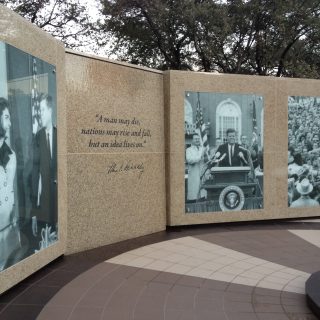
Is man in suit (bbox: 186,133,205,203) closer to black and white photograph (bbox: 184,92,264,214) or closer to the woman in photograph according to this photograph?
black and white photograph (bbox: 184,92,264,214)

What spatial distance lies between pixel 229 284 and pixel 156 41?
15.6m

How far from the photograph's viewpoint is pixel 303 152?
10.1m

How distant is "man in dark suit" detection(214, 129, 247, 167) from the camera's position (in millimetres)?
9297

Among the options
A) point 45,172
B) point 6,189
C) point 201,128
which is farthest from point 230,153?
point 6,189

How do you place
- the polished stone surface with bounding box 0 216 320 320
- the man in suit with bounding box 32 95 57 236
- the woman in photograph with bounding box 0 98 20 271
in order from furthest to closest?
the man in suit with bounding box 32 95 57 236, the woman in photograph with bounding box 0 98 20 271, the polished stone surface with bounding box 0 216 320 320

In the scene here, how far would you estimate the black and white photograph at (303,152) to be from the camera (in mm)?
9977

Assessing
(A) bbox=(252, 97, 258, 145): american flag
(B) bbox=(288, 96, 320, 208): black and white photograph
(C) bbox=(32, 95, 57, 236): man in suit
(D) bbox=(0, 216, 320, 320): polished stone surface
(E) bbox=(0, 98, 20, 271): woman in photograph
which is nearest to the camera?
(D) bbox=(0, 216, 320, 320): polished stone surface

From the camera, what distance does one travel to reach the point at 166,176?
891cm

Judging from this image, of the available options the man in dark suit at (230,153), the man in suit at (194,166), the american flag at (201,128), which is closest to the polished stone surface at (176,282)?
the man in suit at (194,166)

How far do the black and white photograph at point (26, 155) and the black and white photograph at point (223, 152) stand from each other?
3.58 meters

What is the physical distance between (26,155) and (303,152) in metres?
6.85

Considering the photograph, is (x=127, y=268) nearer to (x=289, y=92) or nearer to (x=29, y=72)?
(x=29, y=72)

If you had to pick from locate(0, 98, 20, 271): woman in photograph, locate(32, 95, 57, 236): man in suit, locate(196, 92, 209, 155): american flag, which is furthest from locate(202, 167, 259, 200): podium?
locate(0, 98, 20, 271): woman in photograph

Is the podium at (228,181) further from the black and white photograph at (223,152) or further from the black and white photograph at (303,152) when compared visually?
the black and white photograph at (303,152)
